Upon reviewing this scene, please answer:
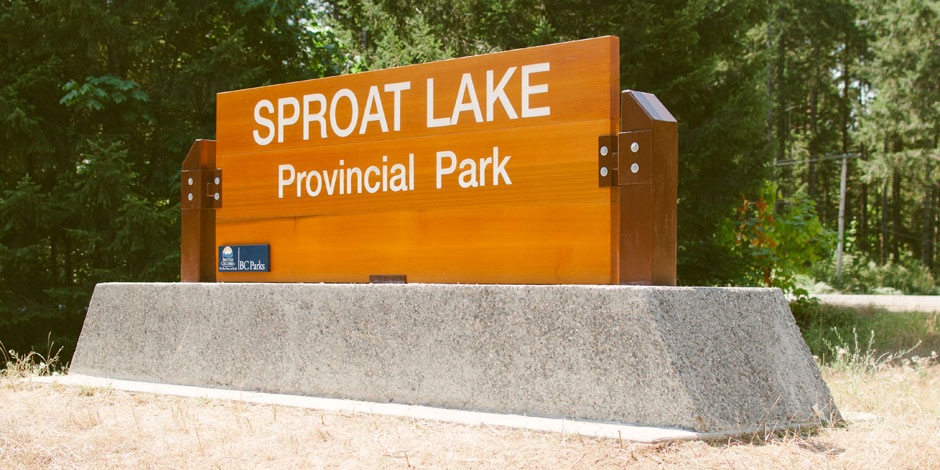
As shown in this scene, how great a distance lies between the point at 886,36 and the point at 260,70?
108ft

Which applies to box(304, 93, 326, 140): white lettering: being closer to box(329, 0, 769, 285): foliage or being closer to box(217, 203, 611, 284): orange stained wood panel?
box(217, 203, 611, 284): orange stained wood panel

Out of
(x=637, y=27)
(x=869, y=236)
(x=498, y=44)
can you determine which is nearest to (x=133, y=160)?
(x=498, y=44)

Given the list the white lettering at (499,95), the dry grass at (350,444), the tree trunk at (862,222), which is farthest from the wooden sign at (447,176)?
the tree trunk at (862,222)

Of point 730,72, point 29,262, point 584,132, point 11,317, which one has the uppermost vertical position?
point 730,72

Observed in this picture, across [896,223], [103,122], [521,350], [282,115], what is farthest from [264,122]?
[896,223]

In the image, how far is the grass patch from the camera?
1189 centimetres

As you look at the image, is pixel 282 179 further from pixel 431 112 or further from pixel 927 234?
pixel 927 234

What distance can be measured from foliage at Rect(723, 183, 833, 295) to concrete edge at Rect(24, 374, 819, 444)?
362 inches

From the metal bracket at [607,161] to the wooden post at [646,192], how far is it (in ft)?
0.11

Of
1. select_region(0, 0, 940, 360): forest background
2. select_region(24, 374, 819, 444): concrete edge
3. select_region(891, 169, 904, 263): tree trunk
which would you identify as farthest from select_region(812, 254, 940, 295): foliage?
select_region(24, 374, 819, 444): concrete edge

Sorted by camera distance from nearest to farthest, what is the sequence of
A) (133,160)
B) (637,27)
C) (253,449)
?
(253,449), (637,27), (133,160)

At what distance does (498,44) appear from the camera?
12.5m

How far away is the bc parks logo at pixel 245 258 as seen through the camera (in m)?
6.17

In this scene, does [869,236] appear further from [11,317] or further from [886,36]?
[11,317]
